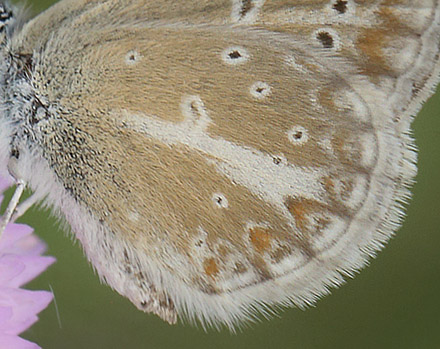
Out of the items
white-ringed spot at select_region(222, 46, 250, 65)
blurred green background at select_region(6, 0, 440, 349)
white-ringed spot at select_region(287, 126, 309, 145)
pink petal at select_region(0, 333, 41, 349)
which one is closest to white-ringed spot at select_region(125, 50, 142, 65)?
white-ringed spot at select_region(222, 46, 250, 65)

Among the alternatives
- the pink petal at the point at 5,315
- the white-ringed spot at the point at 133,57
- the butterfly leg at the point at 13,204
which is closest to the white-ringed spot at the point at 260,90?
the white-ringed spot at the point at 133,57

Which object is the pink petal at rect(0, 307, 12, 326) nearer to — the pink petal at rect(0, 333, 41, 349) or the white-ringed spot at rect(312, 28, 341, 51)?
the pink petal at rect(0, 333, 41, 349)

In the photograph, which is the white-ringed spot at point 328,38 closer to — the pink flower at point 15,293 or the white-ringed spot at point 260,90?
the white-ringed spot at point 260,90

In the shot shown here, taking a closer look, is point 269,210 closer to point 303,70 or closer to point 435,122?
point 303,70

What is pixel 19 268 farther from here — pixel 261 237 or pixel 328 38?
pixel 328 38

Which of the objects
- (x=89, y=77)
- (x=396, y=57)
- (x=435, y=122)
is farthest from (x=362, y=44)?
(x=435, y=122)
